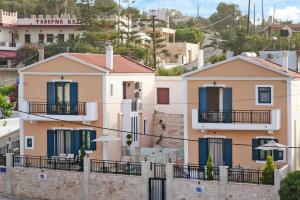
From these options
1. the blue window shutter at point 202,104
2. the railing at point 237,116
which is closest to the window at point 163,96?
the blue window shutter at point 202,104

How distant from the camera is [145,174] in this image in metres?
32.5

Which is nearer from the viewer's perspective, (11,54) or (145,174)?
(145,174)

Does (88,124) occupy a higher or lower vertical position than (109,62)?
lower

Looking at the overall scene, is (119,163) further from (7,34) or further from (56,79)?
(7,34)

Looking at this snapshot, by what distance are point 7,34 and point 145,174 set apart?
171 ft

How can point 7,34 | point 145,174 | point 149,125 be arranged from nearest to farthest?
point 145,174 → point 149,125 → point 7,34

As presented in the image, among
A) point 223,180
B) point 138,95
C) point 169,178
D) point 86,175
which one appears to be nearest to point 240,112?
point 223,180

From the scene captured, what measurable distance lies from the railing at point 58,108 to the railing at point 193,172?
6864mm

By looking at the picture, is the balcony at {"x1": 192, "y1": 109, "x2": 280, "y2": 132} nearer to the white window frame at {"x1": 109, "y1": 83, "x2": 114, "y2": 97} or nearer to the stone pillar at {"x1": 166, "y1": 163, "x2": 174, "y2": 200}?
the stone pillar at {"x1": 166, "y1": 163, "x2": 174, "y2": 200}

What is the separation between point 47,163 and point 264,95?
11.5 m

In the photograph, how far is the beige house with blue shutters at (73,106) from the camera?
37281 millimetres

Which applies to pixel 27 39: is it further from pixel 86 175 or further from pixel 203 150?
pixel 203 150

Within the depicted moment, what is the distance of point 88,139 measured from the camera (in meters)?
37.5

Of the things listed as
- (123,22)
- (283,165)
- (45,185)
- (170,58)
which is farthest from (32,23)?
(283,165)
